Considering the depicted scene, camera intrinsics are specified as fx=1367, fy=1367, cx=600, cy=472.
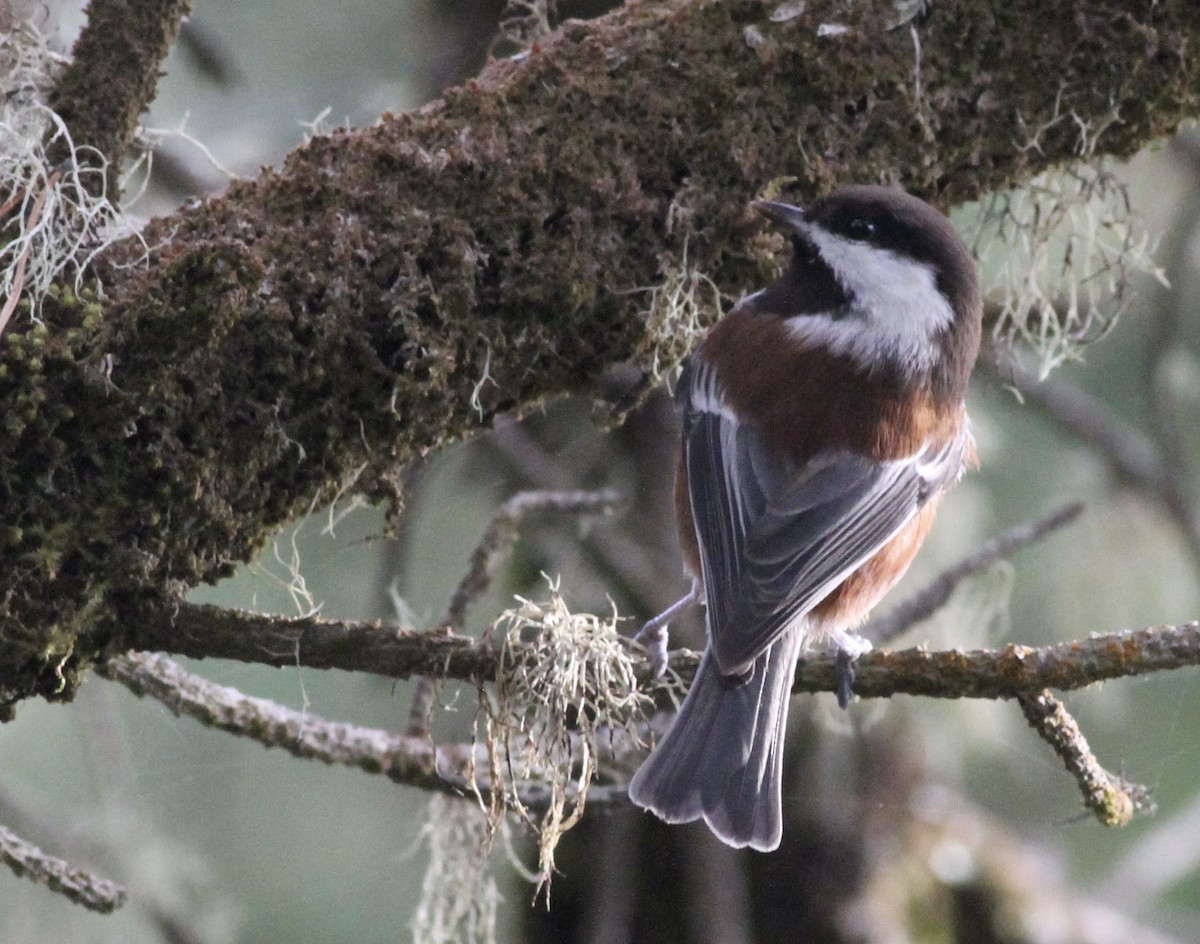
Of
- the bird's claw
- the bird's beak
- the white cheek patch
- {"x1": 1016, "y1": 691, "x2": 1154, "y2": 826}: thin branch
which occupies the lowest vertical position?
{"x1": 1016, "y1": 691, "x2": 1154, "y2": 826}: thin branch

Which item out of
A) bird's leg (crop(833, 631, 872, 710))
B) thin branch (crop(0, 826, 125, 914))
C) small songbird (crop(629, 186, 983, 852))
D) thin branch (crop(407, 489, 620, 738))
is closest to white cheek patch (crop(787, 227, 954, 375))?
small songbird (crop(629, 186, 983, 852))

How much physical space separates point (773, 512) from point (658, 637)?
1.04 feet

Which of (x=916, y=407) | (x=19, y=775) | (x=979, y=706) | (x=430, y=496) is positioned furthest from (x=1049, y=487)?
(x=19, y=775)

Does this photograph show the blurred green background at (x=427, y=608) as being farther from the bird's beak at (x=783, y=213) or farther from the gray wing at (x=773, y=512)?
the bird's beak at (x=783, y=213)

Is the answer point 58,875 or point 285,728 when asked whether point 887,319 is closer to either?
point 285,728

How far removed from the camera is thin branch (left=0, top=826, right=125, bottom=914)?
195cm

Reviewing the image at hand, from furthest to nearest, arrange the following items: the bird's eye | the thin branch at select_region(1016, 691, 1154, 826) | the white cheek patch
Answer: the white cheek patch
the bird's eye
the thin branch at select_region(1016, 691, 1154, 826)

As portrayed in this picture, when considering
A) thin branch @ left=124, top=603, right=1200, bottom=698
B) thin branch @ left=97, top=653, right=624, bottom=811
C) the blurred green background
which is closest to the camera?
thin branch @ left=124, top=603, right=1200, bottom=698

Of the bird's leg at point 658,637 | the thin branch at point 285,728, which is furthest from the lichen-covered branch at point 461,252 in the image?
the bird's leg at point 658,637

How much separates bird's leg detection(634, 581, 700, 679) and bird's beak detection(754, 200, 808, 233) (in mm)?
718

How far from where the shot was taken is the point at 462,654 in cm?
188

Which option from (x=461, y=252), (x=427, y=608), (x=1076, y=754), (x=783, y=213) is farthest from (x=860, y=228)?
(x=427, y=608)

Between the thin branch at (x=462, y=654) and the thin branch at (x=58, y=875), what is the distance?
0.35 m

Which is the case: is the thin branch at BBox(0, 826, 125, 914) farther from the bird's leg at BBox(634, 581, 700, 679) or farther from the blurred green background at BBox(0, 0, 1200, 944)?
the bird's leg at BBox(634, 581, 700, 679)
